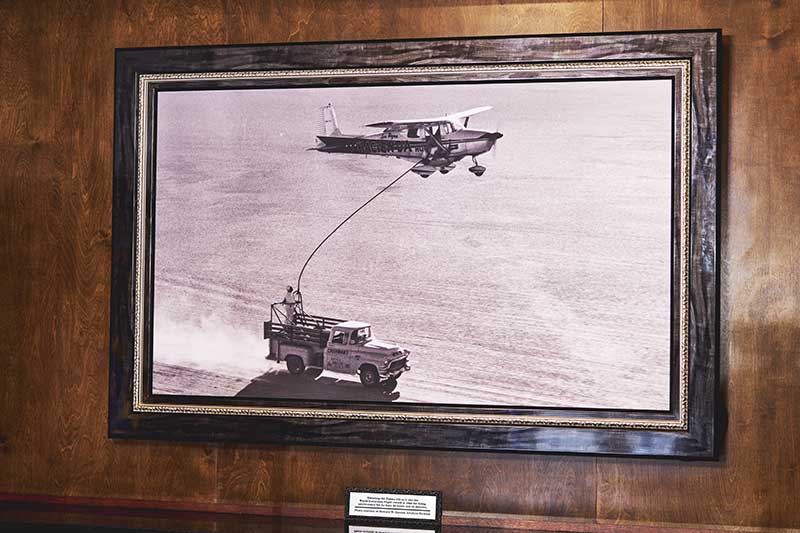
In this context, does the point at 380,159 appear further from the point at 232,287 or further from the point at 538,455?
the point at 538,455

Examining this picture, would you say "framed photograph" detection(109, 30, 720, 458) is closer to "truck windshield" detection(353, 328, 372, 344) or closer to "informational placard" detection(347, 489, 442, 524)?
"truck windshield" detection(353, 328, 372, 344)

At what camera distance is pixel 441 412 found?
7.06 feet

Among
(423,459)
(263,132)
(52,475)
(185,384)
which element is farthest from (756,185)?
(52,475)

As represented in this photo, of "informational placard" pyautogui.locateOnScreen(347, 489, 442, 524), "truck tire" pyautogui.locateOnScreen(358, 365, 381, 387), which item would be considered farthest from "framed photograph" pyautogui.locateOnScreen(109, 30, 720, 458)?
"informational placard" pyautogui.locateOnScreen(347, 489, 442, 524)

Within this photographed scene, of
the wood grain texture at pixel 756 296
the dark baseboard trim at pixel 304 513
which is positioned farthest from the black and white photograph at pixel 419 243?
the dark baseboard trim at pixel 304 513

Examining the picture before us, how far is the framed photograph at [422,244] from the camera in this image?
209 centimetres

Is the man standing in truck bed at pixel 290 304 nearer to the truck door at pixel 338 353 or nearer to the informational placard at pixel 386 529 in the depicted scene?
the truck door at pixel 338 353

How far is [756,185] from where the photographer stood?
2.11m

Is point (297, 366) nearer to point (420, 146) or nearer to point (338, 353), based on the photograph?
point (338, 353)

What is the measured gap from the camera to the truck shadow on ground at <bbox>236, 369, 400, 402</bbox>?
221 cm

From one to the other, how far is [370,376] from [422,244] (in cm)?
38

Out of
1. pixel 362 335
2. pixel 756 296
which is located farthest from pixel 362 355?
pixel 756 296

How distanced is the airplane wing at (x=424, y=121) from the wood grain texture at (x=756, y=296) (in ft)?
2.14

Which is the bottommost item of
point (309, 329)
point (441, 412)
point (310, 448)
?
point (310, 448)
